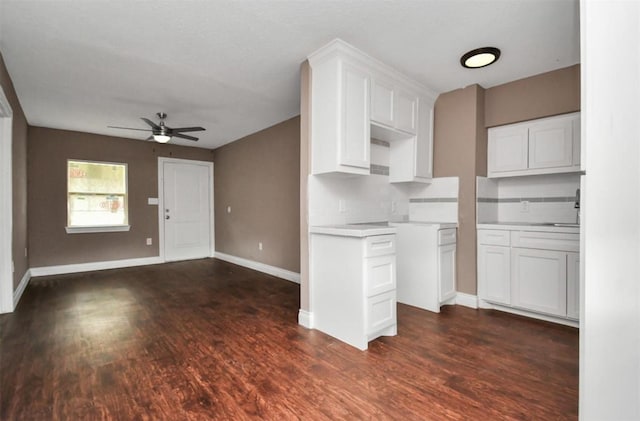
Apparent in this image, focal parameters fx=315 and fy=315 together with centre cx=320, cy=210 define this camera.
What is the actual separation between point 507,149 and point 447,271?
4.69 feet

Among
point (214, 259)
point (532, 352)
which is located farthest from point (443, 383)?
point (214, 259)

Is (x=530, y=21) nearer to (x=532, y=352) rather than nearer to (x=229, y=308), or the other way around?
(x=532, y=352)

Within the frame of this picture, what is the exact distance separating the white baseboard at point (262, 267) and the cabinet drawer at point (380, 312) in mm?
2055

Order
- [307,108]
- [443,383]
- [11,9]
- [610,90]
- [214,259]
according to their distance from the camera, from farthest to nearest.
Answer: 1. [214,259]
2. [307,108]
3. [11,9]
4. [443,383]
5. [610,90]

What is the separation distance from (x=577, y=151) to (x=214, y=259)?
19.2 ft

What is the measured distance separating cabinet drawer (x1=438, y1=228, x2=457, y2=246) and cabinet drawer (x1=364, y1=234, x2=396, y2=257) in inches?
32.9

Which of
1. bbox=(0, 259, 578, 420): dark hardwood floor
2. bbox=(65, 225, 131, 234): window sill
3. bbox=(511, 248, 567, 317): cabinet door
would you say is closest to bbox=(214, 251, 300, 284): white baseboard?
bbox=(0, 259, 578, 420): dark hardwood floor

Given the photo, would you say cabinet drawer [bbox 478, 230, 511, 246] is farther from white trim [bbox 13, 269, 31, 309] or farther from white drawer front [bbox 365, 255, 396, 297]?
white trim [bbox 13, 269, 31, 309]

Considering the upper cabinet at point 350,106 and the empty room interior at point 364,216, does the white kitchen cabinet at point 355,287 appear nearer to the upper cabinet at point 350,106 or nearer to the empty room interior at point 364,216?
the empty room interior at point 364,216

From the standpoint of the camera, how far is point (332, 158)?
2586 millimetres

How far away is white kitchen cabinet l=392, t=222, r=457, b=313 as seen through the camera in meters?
3.15

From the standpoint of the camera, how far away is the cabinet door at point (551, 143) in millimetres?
2953

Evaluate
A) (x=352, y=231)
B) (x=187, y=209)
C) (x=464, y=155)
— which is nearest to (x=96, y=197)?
(x=187, y=209)

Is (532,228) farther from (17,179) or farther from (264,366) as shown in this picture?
(17,179)
